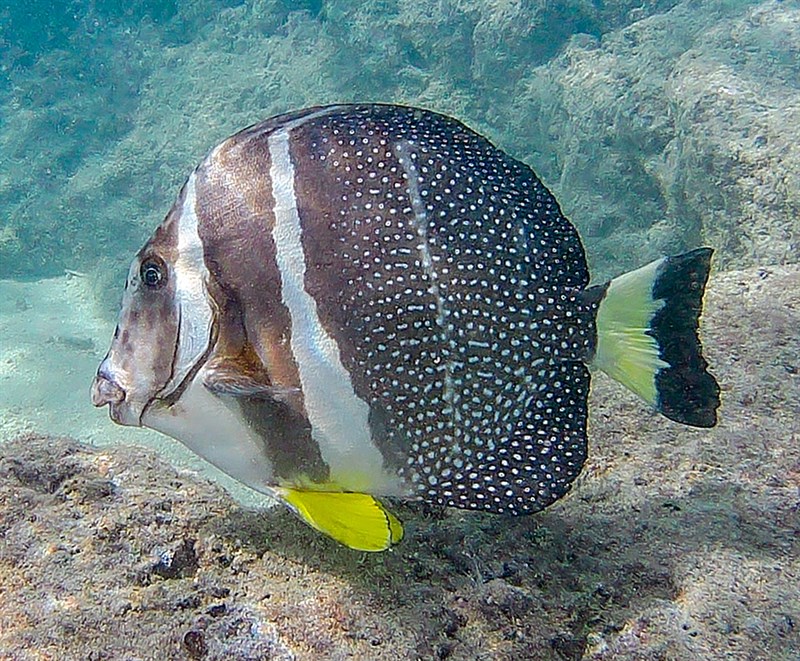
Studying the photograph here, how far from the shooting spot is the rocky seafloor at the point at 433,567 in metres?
1.54

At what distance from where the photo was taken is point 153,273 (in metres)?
1.52

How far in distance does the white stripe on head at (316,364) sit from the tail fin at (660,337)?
61 centimetres

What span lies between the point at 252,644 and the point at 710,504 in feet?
4.33

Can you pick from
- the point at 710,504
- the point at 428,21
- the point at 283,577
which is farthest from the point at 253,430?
the point at 428,21

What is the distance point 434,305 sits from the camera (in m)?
1.52

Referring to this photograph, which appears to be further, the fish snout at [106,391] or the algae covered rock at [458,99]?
the algae covered rock at [458,99]

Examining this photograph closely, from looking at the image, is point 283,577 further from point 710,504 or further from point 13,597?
point 710,504

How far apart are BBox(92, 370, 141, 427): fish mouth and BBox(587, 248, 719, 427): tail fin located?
1116mm

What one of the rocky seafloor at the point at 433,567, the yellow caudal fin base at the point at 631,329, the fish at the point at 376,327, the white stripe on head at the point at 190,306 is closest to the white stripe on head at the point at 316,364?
the fish at the point at 376,327

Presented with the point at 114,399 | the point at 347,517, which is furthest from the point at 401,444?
the point at 114,399

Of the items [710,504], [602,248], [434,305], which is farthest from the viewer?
[602,248]

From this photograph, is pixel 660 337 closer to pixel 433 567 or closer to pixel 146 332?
pixel 433 567

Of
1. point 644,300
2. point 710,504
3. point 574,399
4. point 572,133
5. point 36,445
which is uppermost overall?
point 644,300

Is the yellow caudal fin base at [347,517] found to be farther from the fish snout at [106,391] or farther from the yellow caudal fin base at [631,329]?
the yellow caudal fin base at [631,329]
